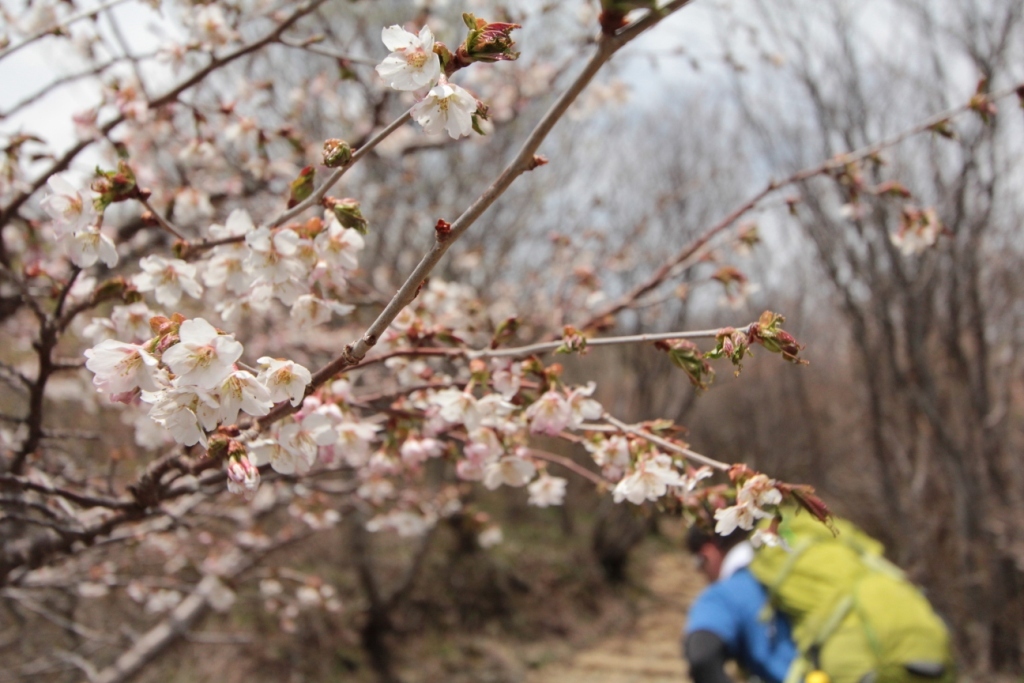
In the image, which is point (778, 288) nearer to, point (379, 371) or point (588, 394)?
point (379, 371)

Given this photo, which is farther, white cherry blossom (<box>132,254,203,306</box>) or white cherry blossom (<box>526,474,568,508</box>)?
white cherry blossom (<box>526,474,568,508</box>)

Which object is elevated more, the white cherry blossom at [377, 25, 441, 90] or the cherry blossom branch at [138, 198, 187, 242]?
the white cherry blossom at [377, 25, 441, 90]

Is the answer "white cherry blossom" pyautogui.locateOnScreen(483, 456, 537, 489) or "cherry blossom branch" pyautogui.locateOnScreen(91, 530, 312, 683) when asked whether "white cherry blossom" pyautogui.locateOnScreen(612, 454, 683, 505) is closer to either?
"white cherry blossom" pyautogui.locateOnScreen(483, 456, 537, 489)

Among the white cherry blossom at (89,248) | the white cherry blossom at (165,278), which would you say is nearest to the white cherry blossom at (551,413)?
the white cherry blossom at (165,278)

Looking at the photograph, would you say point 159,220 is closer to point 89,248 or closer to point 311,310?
point 89,248

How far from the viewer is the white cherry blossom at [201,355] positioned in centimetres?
88

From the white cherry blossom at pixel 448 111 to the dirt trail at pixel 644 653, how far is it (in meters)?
6.59

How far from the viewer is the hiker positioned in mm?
2453

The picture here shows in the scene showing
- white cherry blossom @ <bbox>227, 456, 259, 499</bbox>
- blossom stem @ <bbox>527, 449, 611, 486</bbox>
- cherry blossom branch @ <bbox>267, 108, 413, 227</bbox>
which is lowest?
blossom stem @ <bbox>527, 449, 611, 486</bbox>

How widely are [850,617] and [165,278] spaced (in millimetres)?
2776

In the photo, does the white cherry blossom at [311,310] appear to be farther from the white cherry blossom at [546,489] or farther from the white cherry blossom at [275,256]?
the white cherry blossom at [546,489]

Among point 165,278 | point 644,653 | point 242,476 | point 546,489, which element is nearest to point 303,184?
point 165,278

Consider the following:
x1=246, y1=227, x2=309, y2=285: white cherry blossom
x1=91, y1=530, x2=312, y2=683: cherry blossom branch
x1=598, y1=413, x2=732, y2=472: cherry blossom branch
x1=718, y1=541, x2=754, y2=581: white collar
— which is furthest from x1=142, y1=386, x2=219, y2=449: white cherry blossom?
x1=91, y1=530, x2=312, y2=683: cherry blossom branch

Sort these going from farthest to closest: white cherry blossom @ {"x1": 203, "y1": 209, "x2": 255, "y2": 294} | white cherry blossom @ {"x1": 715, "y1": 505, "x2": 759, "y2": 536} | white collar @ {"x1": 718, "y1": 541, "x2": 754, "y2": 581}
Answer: white collar @ {"x1": 718, "y1": 541, "x2": 754, "y2": 581}
white cherry blossom @ {"x1": 203, "y1": 209, "x2": 255, "y2": 294}
white cherry blossom @ {"x1": 715, "y1": 505, "x2": 759, "y2": 536}
